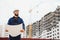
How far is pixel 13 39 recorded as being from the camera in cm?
210

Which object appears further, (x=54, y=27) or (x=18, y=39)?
(x=54, y=27)

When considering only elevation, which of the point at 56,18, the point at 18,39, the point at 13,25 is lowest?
the point at 18,39

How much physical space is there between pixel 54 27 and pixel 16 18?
54.4 ft

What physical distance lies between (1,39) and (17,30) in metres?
1.20

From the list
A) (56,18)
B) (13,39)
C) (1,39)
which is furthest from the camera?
(56,18)

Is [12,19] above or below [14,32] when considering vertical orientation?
above

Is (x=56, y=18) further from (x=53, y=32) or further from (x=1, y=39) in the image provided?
(x=1, y=39)

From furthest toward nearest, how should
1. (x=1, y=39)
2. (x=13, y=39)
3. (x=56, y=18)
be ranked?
(x=56, y=18)
(x=1, y=39)
(x=13, y=39)

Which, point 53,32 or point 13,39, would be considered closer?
point 13,39

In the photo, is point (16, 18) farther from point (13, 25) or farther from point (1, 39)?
point (1, 39)

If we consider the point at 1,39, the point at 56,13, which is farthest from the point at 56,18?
the point at 1,39

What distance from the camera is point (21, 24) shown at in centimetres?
214

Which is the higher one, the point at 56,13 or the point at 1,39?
the point at 56,13

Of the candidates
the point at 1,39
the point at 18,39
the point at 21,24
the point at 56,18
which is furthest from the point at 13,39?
the point at 56,18
